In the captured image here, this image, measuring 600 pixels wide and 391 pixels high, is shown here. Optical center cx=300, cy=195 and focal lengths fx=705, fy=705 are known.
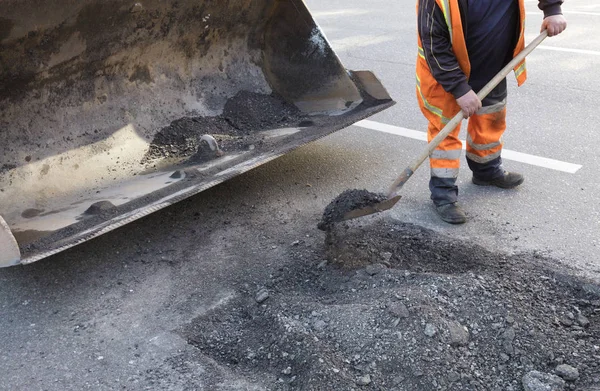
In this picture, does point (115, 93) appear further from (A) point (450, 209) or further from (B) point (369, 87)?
(A) point (450, 209)

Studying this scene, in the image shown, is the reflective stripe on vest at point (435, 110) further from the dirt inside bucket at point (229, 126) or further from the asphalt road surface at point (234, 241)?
the dirt inside bucket at point (229, 126)

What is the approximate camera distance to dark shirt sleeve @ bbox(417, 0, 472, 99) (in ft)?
11.2

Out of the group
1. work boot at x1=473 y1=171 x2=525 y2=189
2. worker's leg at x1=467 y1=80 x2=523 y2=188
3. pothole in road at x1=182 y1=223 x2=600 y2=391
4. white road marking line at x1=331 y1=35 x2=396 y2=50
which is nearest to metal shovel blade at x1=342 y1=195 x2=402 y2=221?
pothole in road at x1=182 y1=223 x2=600 y2=391

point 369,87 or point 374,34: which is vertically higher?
point 369,87

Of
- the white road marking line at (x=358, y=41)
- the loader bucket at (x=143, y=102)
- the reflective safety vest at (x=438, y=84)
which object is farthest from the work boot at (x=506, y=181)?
the white road marking line at (x=358, y=41)

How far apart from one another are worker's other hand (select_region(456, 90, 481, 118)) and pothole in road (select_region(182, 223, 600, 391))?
70 centimetres

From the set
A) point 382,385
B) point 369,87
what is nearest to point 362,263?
point 382,385

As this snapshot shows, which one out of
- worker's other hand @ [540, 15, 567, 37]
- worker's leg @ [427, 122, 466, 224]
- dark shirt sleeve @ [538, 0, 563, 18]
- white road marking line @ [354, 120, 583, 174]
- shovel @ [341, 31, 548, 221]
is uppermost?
dark shirt sleeve @ [538, 0, 563, 18]

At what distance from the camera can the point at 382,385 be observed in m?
2.54

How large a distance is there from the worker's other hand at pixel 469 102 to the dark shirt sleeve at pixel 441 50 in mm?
25

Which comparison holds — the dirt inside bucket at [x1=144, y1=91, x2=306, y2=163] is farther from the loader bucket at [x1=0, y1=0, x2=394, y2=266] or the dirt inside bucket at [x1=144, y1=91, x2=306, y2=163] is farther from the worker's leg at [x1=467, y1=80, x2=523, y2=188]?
the worker's leg at [x1=467, y1=80, x2=523, y2=188]

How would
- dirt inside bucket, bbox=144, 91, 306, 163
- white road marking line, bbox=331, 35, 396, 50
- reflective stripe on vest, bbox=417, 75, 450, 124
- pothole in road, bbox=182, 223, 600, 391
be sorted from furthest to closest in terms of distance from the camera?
white road marking line, bbox=331, 35, 396, 50 < dirt inside bucket, bbox=144, 91, 306, 163 < reflective stripe on vest, bbox=417, 75, 450, 124 < pothole in road, bbox=182, 223, 600, 391

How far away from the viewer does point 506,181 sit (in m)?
4.14

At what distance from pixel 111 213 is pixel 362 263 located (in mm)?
1193
